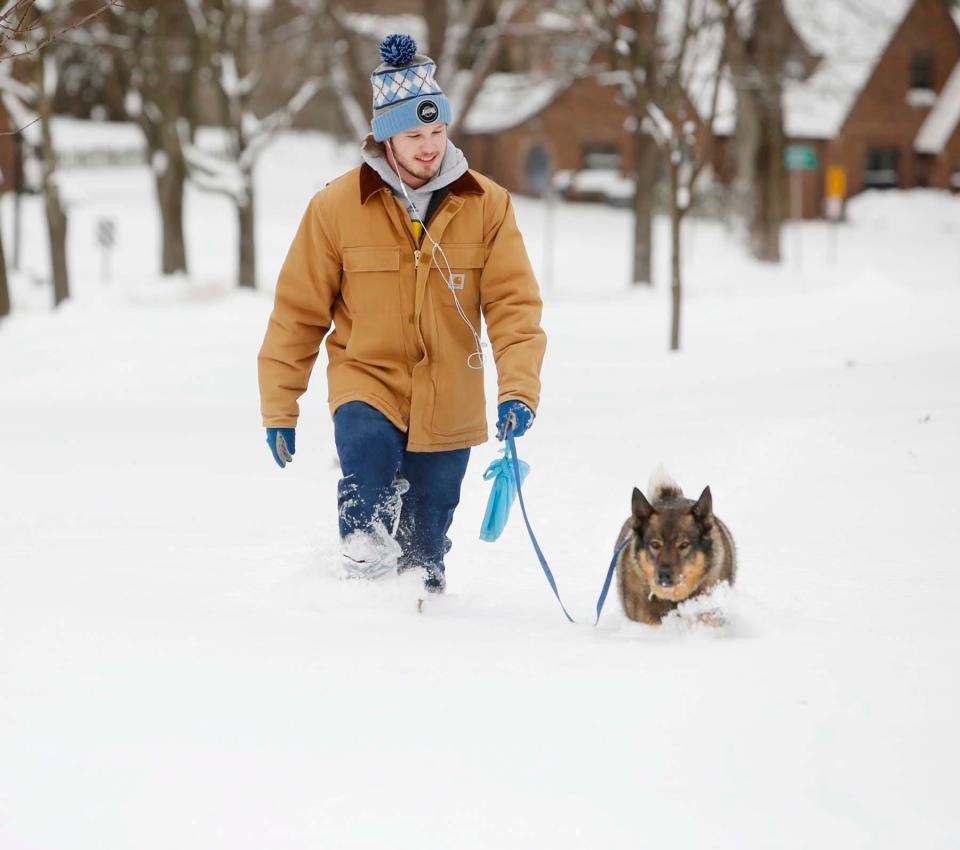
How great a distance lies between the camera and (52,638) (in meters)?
4.37

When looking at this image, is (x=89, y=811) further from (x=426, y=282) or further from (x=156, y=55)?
(x=156, y=55)

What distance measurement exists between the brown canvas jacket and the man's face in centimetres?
10

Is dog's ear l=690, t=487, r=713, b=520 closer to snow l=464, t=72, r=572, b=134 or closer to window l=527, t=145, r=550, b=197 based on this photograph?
window l=527, t=145, r=550, b=197

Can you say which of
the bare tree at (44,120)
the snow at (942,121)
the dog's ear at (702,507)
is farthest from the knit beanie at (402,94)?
the snow at (942,121)

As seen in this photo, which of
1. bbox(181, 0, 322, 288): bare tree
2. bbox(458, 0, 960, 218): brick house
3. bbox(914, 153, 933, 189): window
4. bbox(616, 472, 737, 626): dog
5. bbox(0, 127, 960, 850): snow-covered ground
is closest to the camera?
bbox(0, 127, 960, 850): snow-covered ground

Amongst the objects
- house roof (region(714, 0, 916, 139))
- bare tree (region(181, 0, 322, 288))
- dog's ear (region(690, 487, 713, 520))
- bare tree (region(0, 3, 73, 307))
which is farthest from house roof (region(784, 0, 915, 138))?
dog's ear (region(690, 487, 713, 520))

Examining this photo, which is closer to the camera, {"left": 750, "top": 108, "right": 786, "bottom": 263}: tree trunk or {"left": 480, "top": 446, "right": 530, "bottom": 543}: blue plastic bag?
{"left": 480, "top": 446, "right": 530, "bottom": 543}: blue plastic bag

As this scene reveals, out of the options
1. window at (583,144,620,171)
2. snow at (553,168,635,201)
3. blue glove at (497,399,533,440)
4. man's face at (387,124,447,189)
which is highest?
man's face at (387,124,447,189)

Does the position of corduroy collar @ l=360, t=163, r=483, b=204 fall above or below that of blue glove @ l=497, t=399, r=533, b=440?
above

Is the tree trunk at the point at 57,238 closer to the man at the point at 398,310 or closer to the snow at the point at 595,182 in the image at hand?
the man at the point at 398,310

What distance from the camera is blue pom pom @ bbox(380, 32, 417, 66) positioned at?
4.97 metres

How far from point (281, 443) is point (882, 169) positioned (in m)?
47.6

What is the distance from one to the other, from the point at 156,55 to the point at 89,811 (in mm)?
24580

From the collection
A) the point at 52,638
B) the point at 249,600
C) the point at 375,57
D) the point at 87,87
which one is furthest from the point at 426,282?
the point at 87,87
